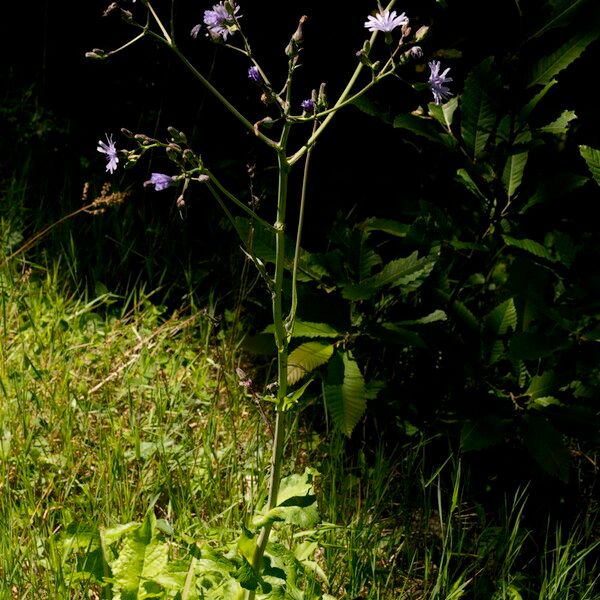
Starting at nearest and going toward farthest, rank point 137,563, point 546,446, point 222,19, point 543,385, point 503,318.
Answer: point 222,19, point 137,563, point 546,446, point 543,385, point 503,318

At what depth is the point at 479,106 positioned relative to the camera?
226cm

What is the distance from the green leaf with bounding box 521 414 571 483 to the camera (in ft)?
6.79

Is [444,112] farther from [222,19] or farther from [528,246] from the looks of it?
[222,19]

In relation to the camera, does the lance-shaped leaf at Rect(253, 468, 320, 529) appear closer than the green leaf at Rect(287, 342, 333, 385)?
Yes

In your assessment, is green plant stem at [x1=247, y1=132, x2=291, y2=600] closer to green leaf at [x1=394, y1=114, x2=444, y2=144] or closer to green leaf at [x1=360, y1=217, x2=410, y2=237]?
green leaf at [x1=394, y1=114, x2=444, y2=144]

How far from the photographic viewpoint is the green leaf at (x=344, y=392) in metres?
2.12

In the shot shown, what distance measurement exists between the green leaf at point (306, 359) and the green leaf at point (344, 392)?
0.10ft

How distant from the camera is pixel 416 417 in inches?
95.1

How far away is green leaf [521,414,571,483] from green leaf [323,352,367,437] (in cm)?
44

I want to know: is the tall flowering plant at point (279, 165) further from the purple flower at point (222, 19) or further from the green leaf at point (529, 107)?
the green leaf at point (529, 107)

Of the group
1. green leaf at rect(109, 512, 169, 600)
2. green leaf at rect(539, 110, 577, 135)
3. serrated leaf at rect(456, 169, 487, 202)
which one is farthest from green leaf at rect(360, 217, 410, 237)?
green leaf at rect(109, 512, 169, 600)

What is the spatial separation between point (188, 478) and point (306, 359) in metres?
0.45

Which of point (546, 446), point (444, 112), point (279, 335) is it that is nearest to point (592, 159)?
point (444, 112)

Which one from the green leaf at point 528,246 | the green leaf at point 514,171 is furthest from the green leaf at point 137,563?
the green leaf at point 514,171
